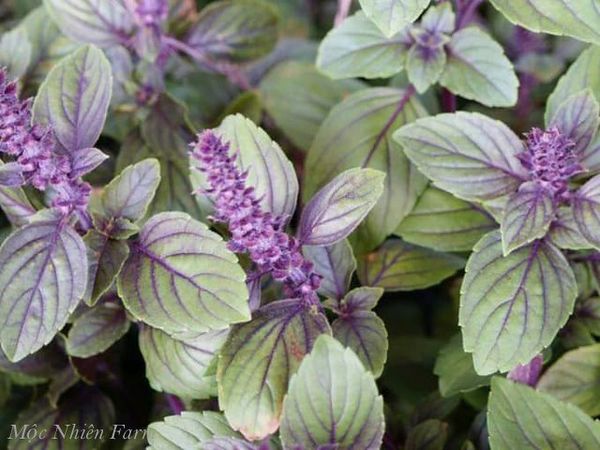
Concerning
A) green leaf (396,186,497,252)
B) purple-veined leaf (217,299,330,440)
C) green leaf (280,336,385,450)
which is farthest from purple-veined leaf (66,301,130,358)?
green leaf (396,186,497,252)

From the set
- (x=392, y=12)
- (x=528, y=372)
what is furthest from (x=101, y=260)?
(x=528, y=372)

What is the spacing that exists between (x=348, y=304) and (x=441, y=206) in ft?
0.84

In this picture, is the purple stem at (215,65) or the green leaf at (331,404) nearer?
the green leaf at (331,404)

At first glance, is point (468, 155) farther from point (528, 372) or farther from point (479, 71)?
point (528, 372)

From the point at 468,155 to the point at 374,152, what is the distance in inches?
8.7

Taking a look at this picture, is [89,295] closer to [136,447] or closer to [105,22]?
[136,447]

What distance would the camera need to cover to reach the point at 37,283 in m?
0.92

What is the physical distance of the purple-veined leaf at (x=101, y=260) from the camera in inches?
38.0

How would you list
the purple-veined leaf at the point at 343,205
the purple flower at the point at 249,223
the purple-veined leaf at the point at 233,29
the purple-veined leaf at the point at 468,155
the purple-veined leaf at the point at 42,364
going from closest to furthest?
the purple flower at the point at 249,223
the purple-veined leaf at the point at 343,205
the purple-veined leaf at the point at 468,155
the purple-veined leaf at the point at 42,364
the purple-veined leaf at the point at 233,29

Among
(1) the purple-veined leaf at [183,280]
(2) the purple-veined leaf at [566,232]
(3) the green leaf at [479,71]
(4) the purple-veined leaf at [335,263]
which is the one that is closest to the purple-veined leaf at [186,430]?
→ (1) the purple-veined leaf at [183,280]

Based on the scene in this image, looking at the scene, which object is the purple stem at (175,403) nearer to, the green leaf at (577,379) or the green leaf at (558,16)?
the green leaf at (577,379)

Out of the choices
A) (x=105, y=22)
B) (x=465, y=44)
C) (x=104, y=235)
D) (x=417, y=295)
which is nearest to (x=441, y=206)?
(x=465, y=44)

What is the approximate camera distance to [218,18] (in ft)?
4.59

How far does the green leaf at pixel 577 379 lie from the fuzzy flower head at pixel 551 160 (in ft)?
0.72
